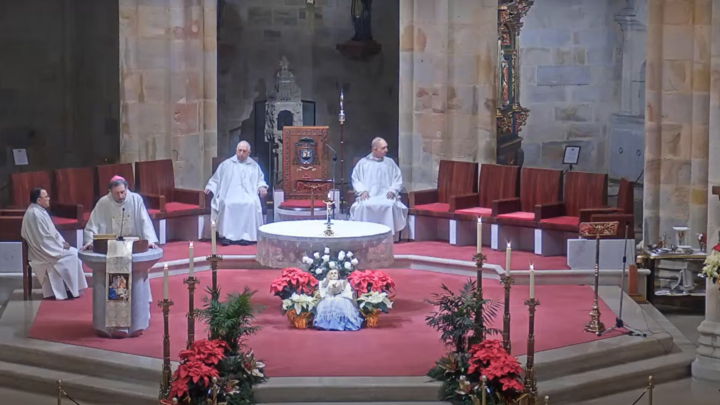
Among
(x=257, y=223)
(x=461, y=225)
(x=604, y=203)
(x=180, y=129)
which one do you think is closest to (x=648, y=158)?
(x=604, y=203)

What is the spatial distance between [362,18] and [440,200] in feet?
13.4

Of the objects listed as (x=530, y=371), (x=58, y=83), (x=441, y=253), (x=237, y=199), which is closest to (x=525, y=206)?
(x=441, y=253)

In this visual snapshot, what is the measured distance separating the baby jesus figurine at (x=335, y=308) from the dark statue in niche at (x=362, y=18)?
8.05m

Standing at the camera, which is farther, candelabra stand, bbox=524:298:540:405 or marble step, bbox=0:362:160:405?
marble step, bbox=0:362:160:405

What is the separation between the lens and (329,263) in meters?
13.3

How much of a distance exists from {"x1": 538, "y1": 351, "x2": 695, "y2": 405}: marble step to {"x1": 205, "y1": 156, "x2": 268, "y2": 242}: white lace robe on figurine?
556cm

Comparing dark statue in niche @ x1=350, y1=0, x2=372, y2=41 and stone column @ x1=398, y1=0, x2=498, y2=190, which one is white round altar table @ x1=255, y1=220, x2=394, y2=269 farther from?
dark statue in niche @ x1=350, y1=0, x2=372, y2=41

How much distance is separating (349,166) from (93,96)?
3749 mm

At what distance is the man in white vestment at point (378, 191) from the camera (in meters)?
16.8

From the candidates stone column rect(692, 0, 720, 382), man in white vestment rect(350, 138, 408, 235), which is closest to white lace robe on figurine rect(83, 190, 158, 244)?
man in white vestment rect(350, 138, 408, 235)

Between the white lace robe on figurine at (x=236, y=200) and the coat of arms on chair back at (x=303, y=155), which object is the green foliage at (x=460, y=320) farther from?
the coat of arms on chair back at (x=303, y=155)

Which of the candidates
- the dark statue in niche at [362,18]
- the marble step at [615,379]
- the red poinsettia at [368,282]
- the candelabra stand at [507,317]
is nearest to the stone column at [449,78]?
the dark statue in niche at [362,18]

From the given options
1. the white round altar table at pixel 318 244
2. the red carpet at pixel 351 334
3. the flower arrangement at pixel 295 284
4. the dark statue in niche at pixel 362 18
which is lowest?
the red carpet at pixel 351 334

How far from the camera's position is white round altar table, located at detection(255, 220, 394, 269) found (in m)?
13.5
